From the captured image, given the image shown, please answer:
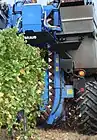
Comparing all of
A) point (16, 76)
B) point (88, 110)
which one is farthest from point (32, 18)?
point (16, 76)

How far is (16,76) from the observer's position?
491 cm

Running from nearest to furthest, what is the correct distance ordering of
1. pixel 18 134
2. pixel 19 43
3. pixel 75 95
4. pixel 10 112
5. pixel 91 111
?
pixel 10 112, pixel 19 43, pixel 18 134, pixel 91 111, pixel 75 95

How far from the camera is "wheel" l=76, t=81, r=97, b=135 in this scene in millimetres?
7385

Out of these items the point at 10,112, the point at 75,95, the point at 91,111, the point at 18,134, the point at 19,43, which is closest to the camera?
the point at 10,112

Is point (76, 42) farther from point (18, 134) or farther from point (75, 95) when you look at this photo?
point (18, 134)

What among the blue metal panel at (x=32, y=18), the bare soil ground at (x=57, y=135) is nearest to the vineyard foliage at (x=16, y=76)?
the bare soil ground at (x=57, y=135)

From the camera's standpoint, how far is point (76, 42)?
25.2ft

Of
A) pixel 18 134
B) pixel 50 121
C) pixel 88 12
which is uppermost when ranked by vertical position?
pixel 88 12

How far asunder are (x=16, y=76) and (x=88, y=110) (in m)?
2.78

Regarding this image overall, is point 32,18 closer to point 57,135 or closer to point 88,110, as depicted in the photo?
point 88,110

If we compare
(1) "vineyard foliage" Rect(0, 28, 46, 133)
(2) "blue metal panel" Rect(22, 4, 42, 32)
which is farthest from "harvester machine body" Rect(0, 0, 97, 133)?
(1) "vineyard foliage" Rect(0, 28, 46, 133)

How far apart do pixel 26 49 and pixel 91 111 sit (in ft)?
7.34

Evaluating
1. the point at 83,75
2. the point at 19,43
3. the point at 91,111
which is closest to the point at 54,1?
the point at 83,75

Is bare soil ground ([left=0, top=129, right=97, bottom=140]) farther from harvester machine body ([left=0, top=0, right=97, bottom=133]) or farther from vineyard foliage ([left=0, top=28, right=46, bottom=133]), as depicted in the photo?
vineyard foliage ([left=0, top=28, right=46, bottom=133])
